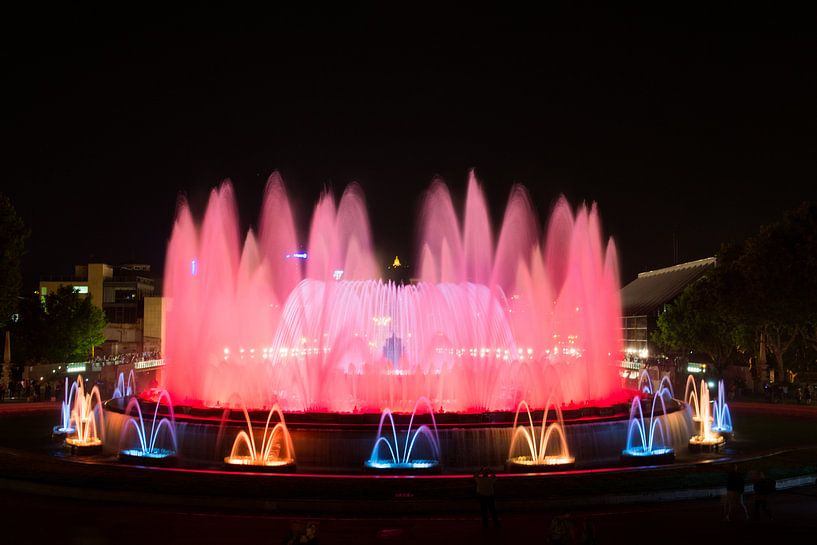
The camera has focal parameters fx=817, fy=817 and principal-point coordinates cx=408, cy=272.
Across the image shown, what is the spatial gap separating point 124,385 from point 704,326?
45.4 metres

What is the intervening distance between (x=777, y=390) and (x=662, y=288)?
5289 centimetres

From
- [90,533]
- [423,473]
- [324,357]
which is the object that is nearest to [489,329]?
[324,357]

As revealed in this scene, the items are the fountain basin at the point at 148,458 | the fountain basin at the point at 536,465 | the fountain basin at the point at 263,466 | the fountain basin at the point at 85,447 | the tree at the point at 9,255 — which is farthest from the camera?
the tree at the point at 9,255

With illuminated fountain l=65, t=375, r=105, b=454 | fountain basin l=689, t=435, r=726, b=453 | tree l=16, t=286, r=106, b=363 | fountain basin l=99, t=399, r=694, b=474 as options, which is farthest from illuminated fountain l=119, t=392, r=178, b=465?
tree l=16, t=286, r=106, b=363

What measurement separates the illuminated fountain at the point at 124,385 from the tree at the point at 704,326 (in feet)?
123

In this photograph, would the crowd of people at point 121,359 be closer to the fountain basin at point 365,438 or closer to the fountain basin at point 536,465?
the fountain basin at point 365,438

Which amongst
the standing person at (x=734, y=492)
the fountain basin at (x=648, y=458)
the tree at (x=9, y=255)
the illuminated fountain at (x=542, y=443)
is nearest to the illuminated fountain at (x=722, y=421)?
the fountain basin at (x=648, y=458)

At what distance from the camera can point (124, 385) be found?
43938mm

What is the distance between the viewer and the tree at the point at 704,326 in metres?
57.5

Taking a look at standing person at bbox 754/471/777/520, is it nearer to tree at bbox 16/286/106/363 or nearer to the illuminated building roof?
tree at bbox 16/286/106/363

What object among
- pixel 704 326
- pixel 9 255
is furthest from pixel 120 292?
pixel 704 326

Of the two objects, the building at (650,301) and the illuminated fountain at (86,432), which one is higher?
the building at (650,301)

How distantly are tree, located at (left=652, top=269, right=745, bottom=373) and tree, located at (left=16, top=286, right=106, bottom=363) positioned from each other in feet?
157

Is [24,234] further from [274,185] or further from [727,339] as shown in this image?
[727,339]
